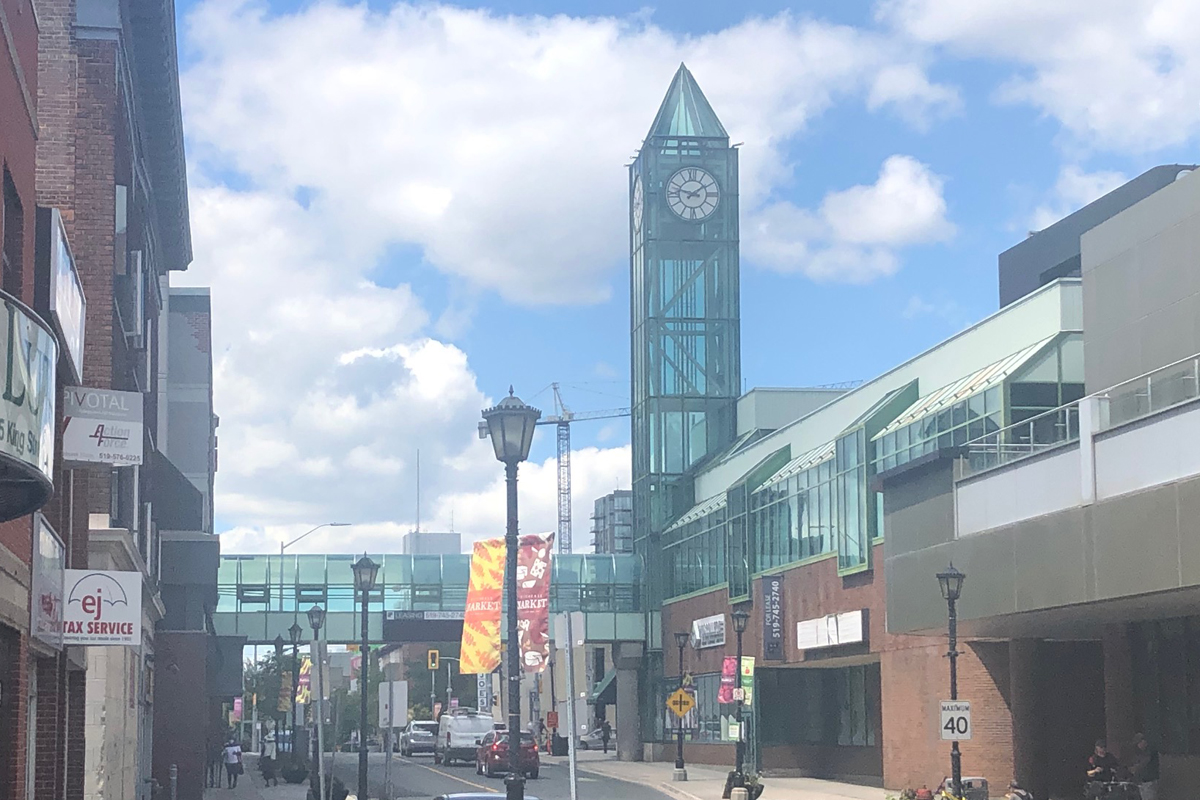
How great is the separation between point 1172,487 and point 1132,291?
744 cm

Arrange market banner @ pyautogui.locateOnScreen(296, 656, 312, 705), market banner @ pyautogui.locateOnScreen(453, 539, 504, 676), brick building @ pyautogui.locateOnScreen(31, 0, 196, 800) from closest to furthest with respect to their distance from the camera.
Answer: brick building @ pyautogui.locateOnScreen(31, 0, 196, 800)
market banner @ pyautogui.locateOnScreen(296, 656, 312, 705)
market banner @ pyautogui.locateOnScreen(453, 539, 504, 676)

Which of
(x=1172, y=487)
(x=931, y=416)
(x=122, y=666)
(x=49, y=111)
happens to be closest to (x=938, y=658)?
(x=931, y=416)

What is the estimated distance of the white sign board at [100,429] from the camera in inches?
855

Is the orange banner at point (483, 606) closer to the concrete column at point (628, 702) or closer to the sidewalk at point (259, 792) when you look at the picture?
the sidewalk at point (259, 792)

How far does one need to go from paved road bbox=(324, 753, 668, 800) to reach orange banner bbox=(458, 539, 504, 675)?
4366 millimetres

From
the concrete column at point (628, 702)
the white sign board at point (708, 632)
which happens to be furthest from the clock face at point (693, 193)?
the concrete column at point (628, 702)

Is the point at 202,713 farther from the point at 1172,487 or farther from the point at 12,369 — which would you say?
the point at 12,369

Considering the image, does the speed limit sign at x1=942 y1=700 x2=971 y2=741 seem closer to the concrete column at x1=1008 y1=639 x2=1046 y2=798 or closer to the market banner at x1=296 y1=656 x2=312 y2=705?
the concrete column at x1=1008 y1=639 x2=1046 y2=798

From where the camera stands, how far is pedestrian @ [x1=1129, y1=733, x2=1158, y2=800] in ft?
104

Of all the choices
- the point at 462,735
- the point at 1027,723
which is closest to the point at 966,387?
the point at 1027,723

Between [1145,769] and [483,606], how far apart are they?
3189cm

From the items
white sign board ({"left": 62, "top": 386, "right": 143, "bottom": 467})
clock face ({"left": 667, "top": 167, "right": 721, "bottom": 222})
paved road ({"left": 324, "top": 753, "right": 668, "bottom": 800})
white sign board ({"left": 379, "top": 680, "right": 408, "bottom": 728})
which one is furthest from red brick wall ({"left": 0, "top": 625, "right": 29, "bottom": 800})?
clock face ({"left": 667, "top": 167, "right": 721, "bottom": 222})

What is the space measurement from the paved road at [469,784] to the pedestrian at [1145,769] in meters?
11.8

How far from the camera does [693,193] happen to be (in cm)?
7162
